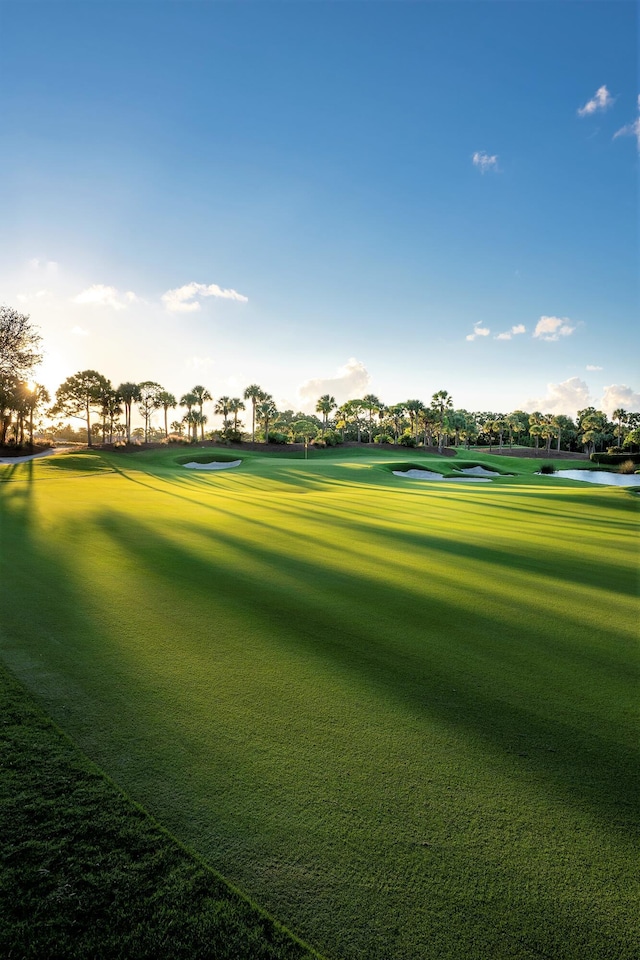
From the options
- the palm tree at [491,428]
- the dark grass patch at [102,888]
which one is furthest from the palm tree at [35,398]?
the palm tree at [491,428]

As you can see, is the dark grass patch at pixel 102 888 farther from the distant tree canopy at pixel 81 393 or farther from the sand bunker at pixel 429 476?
the distant tree canopy at pixel 81 393

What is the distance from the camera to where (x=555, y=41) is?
1628 cm

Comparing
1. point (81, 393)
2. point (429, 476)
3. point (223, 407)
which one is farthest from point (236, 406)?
point (429, 476)

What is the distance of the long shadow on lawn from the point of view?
3252mm

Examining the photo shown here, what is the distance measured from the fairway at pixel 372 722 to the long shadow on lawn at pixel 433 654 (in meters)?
0.03

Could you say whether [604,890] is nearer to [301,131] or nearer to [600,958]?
[600,958]

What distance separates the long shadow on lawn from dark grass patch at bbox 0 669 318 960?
Result: 90.5 inches

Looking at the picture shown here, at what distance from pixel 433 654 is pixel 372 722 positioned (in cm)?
166

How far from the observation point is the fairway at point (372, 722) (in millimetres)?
2199

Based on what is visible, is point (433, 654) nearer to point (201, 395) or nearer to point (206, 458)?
point (206, 458)

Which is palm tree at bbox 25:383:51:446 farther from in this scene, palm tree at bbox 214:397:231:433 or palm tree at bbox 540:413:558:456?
palm tree at bbox 540:413:558:456

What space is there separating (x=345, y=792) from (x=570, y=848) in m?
1.37

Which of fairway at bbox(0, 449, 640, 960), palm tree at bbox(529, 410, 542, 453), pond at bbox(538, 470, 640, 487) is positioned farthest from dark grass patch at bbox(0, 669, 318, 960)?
palm tree at bbox(529, 410, 542, 453)


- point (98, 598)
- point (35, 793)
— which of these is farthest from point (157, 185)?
point (35, 793)
